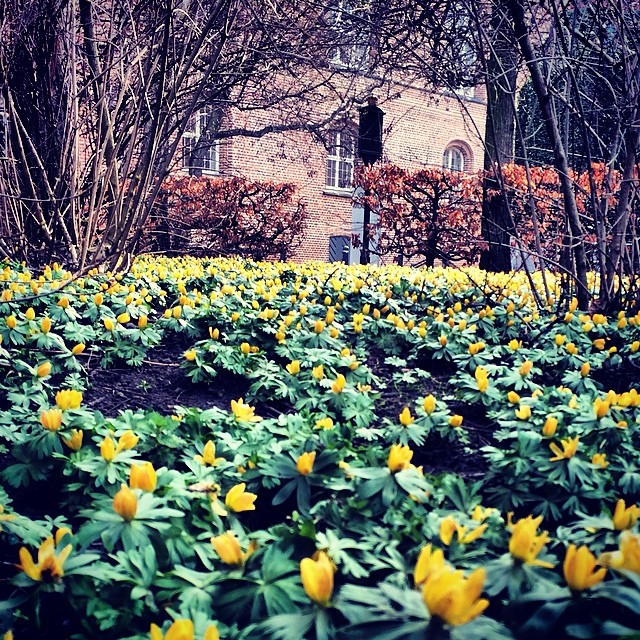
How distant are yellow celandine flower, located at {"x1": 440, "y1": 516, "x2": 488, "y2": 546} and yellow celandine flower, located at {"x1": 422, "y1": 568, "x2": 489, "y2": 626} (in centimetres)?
31

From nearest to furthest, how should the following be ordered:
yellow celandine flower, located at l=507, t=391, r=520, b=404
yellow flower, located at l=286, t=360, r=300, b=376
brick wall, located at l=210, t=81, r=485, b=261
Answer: yellow celandine flower, located at l=507, t=391, r=520, b=404
yellow flower, located at l=286, t=360, r=300, b=376
brick wall, located at l=210, t=81, r=485, b=261

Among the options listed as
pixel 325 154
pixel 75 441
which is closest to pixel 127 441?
pixel 75 441

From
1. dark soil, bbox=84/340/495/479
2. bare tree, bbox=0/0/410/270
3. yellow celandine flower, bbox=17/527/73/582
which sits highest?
bare tree, bbox=0/0/410/270

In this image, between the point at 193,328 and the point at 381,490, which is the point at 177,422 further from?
the point at 193,328

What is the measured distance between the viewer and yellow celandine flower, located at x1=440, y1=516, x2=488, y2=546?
1.24 metres

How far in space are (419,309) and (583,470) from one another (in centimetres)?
280

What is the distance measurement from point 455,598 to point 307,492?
2.19ft

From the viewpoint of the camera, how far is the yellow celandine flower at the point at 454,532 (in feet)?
4.08

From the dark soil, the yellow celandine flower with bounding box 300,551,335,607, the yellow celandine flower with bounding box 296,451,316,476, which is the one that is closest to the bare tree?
the dark soil

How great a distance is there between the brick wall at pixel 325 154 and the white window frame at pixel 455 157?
14 centimetres

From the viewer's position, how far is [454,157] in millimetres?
Answer: 23328

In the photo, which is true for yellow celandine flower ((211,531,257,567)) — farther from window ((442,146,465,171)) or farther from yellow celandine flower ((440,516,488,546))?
window ((442,146,465,171))

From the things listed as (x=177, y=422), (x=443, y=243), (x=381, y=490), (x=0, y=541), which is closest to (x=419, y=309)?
(x=177, y=422)

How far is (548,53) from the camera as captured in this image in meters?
4.12
